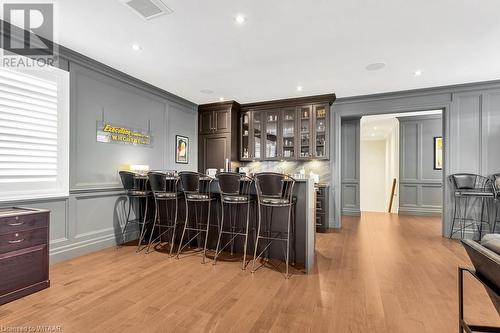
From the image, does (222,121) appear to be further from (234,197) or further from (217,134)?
(234,197)

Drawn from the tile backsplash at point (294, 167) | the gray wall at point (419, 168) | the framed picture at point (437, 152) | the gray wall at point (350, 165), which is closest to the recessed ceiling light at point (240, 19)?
the tile backsplash at point (294, 167)

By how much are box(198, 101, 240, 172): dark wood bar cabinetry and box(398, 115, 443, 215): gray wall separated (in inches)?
189

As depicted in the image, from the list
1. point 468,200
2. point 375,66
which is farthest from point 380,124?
point 375,66

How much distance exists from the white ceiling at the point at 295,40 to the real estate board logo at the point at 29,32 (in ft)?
0.48

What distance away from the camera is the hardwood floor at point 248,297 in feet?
6.13

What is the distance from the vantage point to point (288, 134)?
18.2 ft

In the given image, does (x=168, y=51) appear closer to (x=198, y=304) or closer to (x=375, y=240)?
(x=198, y=304)

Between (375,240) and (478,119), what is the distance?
2.83 metres

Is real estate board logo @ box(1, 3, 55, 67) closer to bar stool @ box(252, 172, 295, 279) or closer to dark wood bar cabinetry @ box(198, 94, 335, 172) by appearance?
bar stool @ box(252, 172, 295, 279)

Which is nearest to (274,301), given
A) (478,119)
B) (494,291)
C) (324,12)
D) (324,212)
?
(494,291)

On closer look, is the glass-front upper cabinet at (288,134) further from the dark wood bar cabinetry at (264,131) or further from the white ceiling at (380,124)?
the white ceiling at (380,124)

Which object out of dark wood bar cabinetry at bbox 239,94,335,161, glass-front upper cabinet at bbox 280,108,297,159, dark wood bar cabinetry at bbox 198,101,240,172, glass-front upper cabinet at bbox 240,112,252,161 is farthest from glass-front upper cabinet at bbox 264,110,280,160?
dark wood bar cabinetry at bbox 198,101,240,172

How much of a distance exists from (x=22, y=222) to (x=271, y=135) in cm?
447

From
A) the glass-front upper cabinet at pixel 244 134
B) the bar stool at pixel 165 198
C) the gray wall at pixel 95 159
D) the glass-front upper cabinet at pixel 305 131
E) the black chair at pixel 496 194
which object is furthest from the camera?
the glass-front upper cabinet at pixel 244 134
